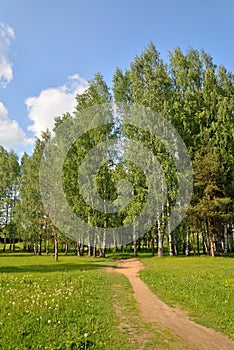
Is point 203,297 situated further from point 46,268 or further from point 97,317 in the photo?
point 46,268

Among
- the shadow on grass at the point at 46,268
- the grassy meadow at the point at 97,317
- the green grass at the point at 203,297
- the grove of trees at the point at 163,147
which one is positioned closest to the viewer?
→ the grassy meadow at the point at 97,317

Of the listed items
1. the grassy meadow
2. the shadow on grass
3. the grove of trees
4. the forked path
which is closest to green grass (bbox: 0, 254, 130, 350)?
the grassy meadow

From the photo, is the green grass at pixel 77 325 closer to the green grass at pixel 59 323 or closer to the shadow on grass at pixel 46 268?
the green grass at pixel 59 323

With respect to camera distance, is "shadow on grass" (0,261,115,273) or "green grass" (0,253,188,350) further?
"shadow on grass" (0,261,115,273)

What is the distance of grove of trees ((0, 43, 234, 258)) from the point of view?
36312mm

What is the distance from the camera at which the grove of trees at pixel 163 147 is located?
119 ft

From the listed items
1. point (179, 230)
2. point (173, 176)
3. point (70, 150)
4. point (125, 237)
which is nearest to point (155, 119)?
point (173, 176)

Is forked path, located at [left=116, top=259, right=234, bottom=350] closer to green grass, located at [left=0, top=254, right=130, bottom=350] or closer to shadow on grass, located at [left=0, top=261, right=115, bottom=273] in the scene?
green grass, located at [left=0, top=254, right=130, bottom=350]

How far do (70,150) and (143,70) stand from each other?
1490 centimetres

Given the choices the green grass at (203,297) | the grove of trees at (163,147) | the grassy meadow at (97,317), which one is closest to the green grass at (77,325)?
the grassy meadow at (97,317)

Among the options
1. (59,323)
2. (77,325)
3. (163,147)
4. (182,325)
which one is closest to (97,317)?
(77,325)

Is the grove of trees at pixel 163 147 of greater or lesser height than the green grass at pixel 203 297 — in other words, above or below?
above

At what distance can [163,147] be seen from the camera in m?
36.7

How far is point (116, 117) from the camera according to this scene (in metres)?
43.3
